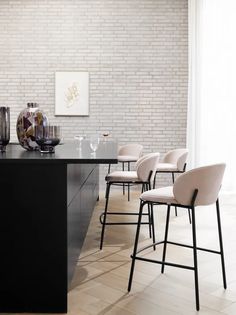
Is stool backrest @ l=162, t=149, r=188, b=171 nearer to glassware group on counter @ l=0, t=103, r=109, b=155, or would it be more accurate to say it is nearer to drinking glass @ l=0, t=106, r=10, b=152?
glassware group on counter @ l=0, t=103, r=109, b=155

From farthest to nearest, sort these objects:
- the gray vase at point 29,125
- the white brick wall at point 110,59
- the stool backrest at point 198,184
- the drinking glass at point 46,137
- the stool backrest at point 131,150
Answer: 1. the white brick wall at point 110,59
2. the stool backrest at point 131,150
3. the gray vase at point 29,125
4. the drinking glass at point 46,137
5. the stool backrest at point 198,184

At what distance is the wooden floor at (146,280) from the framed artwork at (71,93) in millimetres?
3410

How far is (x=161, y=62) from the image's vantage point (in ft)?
26.1

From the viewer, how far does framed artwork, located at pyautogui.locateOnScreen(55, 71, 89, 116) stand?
7.98m

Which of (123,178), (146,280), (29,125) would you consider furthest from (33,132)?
(146,280)

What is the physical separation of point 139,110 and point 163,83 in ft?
2.06

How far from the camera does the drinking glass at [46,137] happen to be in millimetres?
3190

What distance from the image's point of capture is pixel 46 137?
3234 mm

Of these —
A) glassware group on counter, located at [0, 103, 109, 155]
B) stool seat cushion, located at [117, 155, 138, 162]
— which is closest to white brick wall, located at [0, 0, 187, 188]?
stool seat cushion, located at [117, 155, 138, 162]

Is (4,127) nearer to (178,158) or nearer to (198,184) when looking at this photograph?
(198,184)

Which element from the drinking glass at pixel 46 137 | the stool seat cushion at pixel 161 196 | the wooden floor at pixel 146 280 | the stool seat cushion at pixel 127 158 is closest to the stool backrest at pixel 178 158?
the stool seat cushion at pixel 127 158

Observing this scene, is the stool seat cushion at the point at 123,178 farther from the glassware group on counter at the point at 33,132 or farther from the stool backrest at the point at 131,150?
the stool backrest at the point at 131,150

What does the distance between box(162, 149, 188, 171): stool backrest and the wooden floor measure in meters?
0.93

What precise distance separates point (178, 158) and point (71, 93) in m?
3.03
